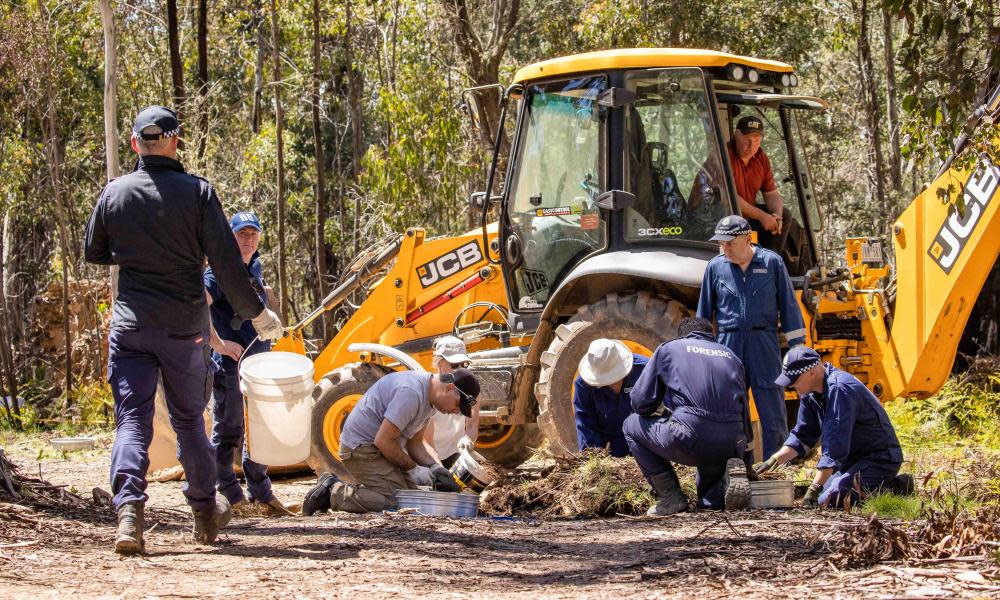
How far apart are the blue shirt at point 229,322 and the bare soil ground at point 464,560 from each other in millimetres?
1173

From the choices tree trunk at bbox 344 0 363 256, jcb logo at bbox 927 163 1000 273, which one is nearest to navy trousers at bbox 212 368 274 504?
jcb logo at bbox 927 163 1000 273

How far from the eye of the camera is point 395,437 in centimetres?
754

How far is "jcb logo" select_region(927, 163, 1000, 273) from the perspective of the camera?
870 cm

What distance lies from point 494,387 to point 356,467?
1.90 m

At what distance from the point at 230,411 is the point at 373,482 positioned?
100 cm

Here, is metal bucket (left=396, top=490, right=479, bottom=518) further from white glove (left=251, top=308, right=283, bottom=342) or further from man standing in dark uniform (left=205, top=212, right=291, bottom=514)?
white glove (left=251, top=308, right=283, bottom=342)

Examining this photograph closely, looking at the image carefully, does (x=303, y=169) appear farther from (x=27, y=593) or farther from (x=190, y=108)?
(x=27, y=593)

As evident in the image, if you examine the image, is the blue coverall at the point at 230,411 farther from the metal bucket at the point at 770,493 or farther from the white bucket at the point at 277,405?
the metal bucket at the point at 770,493

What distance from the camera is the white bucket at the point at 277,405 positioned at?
7.51 m

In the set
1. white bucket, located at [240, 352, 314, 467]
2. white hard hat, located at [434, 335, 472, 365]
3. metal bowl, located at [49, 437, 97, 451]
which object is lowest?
metal bowl, located at [49, 437, 97, 451]

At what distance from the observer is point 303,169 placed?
86.2 feet

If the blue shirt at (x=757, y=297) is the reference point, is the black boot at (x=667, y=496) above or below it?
below

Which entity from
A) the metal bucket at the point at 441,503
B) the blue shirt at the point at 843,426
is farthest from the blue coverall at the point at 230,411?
the blue shirt at the point at 843,426

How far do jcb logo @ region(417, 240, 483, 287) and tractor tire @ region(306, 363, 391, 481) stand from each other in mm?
978
